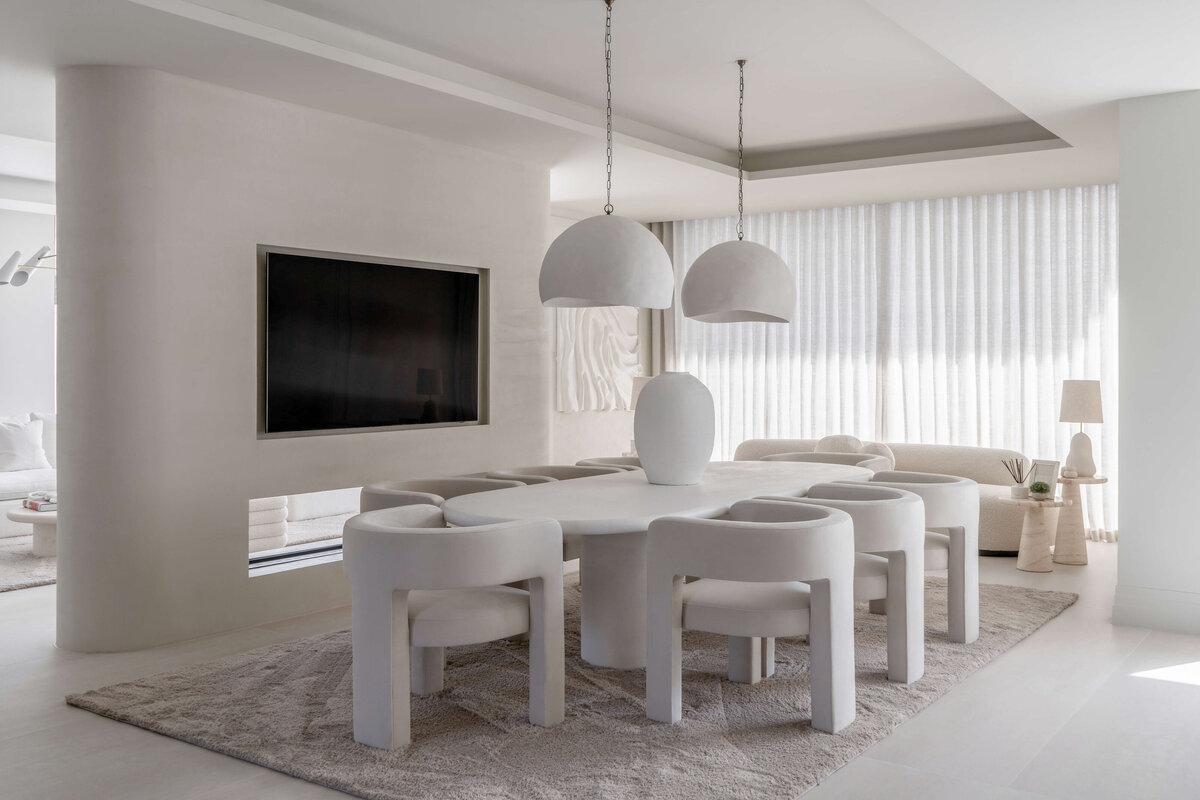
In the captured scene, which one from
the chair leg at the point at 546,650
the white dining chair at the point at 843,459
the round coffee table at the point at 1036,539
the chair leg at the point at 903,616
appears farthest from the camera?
the round coffee table at the point at 1036,539

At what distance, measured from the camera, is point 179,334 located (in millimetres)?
4422

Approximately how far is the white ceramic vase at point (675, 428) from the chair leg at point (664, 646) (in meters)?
1.00

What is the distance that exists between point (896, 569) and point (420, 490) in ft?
6.47

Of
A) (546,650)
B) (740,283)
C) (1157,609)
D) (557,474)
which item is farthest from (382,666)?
(1157,609)

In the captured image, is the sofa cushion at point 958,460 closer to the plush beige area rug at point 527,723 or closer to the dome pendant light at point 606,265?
the plush beige area rug at point 527,723

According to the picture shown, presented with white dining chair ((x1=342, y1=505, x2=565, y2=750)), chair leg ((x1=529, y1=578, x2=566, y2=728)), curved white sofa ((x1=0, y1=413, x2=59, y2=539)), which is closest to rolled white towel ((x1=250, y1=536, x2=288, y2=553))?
white dining chair ((x1=342, y1=505, x2=565, y2=750))

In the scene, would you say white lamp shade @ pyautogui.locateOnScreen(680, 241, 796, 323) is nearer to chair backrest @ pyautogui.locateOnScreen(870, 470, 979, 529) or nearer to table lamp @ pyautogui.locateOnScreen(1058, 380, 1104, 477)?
chair backrest @ pyautogui.locateOnScreen(870, 470, 979, 529)

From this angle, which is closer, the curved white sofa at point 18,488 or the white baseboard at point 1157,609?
the white baseboard at point 1157,609

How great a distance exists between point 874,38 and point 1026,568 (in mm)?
3198

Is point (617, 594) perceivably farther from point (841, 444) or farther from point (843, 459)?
point (841, 444)

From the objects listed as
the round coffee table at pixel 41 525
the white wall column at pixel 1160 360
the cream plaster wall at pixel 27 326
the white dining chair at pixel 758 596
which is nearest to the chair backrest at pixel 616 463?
the white dining chair at pixel 758 596

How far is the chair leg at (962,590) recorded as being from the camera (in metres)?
4.27

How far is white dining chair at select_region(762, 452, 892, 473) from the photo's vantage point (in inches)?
217

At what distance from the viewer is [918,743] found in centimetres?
315
